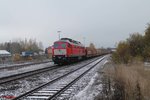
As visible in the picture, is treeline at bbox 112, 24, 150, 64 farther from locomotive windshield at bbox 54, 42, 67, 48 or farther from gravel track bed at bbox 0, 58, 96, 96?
gravel track bed at bbox 0, 58, 96, 96

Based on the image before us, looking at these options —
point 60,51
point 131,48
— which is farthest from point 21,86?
point 131,48

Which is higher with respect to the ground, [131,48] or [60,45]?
[60,45]

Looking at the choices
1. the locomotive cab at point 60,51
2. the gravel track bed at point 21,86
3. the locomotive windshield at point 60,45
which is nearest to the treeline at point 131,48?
the locomotive cab at point 60,51

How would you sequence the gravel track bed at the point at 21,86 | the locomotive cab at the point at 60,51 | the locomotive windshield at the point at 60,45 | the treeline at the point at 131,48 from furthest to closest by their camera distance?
the locomotive windshield at the point at 60,45, the locomotive cab at the point at 60,51, the treeline at the point at 131,48, the gravel track bed at the point at 21,86

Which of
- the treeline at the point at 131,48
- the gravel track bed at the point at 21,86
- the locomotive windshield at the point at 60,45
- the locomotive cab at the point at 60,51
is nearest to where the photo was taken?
the gravel track bed at the point at 21,86

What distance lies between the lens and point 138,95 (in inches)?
354

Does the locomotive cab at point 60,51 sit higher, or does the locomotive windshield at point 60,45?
the locomotive windshield at point 60,45

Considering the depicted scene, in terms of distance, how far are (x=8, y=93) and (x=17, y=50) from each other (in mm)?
123522

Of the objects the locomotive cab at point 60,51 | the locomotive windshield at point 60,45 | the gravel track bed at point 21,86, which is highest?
the locomotive windshield at point 60,45

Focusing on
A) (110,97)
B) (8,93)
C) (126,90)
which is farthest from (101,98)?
(8,93)

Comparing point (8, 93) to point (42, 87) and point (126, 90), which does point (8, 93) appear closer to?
point (42, 87)

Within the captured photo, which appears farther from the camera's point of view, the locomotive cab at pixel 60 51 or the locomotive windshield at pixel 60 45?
the locomotive windshield at pixel 60 45

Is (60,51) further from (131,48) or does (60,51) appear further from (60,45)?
(131,48)

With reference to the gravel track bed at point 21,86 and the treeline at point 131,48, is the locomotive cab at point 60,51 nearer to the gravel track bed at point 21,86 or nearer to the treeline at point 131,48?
the treeline at point 131,48
